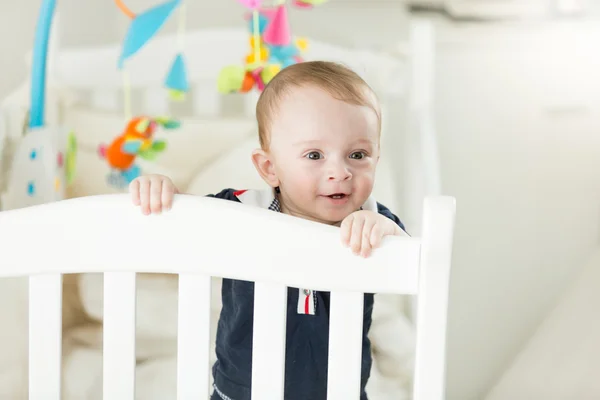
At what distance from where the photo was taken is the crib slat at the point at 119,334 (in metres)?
0.69

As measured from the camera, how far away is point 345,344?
66cm

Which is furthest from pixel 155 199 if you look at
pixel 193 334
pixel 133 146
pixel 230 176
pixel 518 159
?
pixel 518 159

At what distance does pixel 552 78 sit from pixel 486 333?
26.9 inches

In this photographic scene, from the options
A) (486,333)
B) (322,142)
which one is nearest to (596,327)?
(486,333)

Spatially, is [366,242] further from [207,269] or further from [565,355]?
[565,355]

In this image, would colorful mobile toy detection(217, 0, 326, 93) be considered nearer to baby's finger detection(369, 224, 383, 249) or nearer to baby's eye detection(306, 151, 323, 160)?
baby's eye detection(306, 151, 323, 160)

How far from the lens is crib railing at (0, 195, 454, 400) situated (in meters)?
0.65

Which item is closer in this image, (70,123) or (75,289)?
(75,289)

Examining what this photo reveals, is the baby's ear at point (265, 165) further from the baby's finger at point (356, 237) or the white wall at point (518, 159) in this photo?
the white wall at point (518, 159)

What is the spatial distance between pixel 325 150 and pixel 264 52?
26.5 inches

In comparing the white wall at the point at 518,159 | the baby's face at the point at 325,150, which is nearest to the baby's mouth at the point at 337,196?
the baby's face at the point at 325,150

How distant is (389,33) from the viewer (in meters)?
1.93

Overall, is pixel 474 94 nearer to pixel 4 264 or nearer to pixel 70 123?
pixel 70 123

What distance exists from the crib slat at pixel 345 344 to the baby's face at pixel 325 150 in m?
0.23
